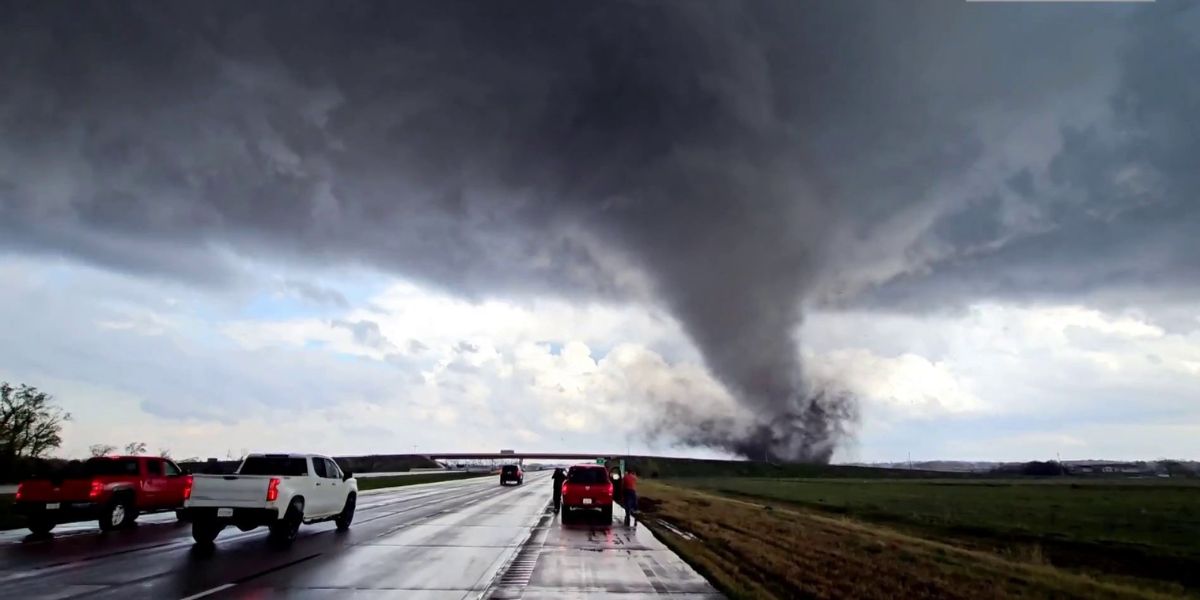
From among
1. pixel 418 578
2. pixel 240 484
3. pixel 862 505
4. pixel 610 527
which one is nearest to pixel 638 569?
pixel 418 578

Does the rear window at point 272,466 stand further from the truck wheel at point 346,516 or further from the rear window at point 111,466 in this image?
the rear window at point 111,466

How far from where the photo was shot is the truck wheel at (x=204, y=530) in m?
16.9

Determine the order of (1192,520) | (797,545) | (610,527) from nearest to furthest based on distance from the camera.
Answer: (797,545) < (610,527) < (1192,520)

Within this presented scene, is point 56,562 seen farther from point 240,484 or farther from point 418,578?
point 418,578

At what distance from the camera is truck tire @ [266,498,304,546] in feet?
58.5

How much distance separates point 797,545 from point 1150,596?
25.1ft

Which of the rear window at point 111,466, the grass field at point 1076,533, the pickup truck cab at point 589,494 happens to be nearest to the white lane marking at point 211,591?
the rear window at point 111,466

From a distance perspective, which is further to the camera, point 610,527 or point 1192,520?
point 1192,520

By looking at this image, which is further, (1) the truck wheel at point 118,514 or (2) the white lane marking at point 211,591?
(1) the truck wheel at point 118,514

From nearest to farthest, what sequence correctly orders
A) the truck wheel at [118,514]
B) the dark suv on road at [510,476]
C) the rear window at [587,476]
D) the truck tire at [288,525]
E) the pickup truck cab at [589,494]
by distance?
the truck tire at [288,525] → the truck wheel at [118,514] → the pickup truck cab at [589,494] → the rear window at [587,476] → the dark suv on road at [510,476]

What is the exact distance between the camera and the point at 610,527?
25625 millimetres

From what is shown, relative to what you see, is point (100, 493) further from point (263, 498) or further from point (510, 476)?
point (510, 476)

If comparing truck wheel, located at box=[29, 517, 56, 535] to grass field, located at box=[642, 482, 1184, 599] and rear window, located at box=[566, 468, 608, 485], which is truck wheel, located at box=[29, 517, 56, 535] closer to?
grass field, located at box=[642, 482, 1184, 599]

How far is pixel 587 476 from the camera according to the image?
29203 millimetres
